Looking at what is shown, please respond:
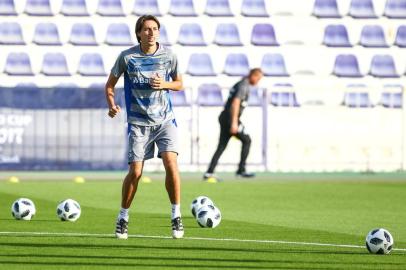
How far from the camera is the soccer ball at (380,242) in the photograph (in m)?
9.73

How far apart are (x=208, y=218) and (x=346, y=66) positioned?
28.9m

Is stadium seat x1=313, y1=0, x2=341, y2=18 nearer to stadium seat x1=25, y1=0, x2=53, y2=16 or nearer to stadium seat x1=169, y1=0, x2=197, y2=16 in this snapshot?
stadium seat x1=169, y1=0, x2=197, y2=16

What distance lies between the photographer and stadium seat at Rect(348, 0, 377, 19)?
40875 millimetres

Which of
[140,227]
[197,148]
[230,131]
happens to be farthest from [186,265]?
[197,148]

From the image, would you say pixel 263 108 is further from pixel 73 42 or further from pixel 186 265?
pixel 186 265

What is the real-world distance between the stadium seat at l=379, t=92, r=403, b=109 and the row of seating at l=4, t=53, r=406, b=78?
14.9ft

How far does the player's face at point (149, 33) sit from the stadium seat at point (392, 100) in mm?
22751

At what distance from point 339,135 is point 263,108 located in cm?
279

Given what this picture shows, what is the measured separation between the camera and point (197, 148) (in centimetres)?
3141

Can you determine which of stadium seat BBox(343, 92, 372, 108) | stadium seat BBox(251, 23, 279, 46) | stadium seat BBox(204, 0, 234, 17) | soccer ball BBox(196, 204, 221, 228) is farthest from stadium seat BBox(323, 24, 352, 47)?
soccer ball BBox(196, 204, 221, 228)

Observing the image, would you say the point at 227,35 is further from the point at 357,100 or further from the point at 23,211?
the point at 23,211

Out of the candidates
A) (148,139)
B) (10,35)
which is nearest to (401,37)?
(10,35)

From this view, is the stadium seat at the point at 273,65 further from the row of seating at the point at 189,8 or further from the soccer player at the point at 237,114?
the soccer player at the point at 237,114

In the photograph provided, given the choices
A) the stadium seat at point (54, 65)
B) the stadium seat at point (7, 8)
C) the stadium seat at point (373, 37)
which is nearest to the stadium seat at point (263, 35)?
the stadium seat at point (373, 37)
